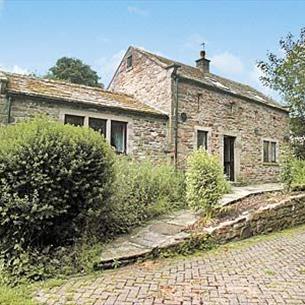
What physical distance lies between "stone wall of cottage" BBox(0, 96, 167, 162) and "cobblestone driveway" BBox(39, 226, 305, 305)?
23.0 feet

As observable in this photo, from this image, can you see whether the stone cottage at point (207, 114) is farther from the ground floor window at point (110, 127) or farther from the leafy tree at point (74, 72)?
the leafy tree at point (74, 72)

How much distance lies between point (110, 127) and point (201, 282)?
8712 millimetres

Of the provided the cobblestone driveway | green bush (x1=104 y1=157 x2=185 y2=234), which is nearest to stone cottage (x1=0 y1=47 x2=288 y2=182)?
green bush (x1=104 y1=157 x2=185 y2=234)

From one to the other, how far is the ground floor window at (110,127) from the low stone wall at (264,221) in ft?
19.9

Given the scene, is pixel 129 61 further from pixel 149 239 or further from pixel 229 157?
pixel 149 239

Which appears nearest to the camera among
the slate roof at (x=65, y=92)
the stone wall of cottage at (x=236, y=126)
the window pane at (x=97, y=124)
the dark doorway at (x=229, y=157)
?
the slate roof at (x=65, y=92)

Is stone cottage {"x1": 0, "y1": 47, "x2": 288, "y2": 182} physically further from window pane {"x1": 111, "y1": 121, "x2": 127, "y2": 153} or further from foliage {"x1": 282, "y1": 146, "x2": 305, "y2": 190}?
foliage {"x1": 282, "y1": 146, "x2": 305, "y2": 190}

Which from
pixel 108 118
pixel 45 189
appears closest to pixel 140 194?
pixel 45 189

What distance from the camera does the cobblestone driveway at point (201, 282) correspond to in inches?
177

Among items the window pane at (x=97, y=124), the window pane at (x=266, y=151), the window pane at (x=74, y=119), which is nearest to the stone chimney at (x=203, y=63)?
the window pane at (x=266, y=151)

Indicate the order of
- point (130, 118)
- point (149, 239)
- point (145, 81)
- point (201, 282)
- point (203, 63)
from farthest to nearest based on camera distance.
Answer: point (203, 63)
point (145, 81)
point (130, 118)
point (149, 239)
point (201, 282)

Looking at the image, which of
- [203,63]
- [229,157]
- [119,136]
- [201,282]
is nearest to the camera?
[201,282]

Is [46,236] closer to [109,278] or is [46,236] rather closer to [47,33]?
[109,278]

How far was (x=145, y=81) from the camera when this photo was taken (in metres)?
16.7
